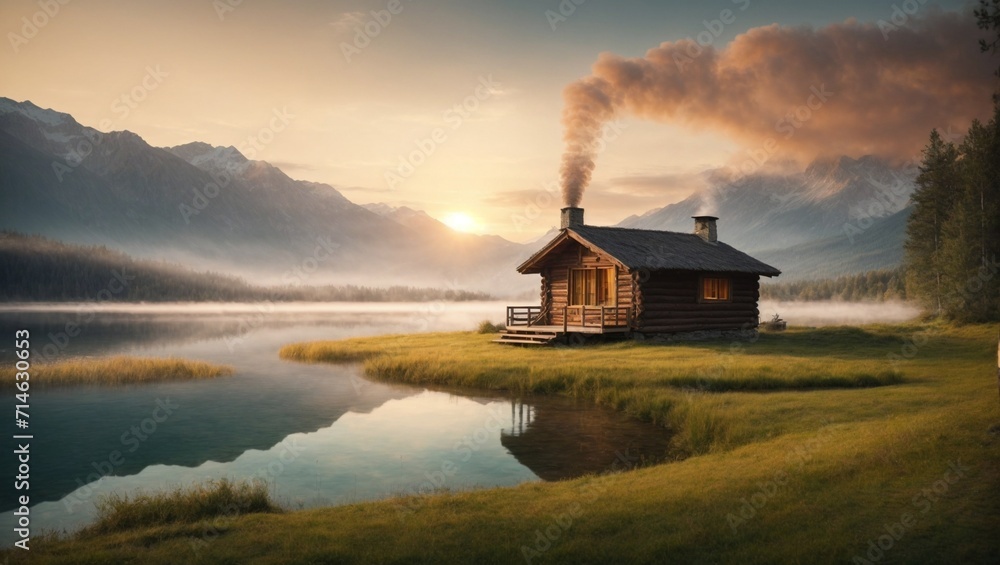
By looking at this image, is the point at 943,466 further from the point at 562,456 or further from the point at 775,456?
the point at 562,456

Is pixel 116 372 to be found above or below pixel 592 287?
below

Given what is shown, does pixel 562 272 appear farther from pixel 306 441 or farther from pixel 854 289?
pixel 854 289

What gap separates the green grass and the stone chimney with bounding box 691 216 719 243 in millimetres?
31244

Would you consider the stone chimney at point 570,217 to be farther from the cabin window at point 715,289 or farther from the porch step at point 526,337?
the cabin window at point 715,289

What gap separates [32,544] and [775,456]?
486 inches

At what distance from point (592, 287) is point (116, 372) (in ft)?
82.6

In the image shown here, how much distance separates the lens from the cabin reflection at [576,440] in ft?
49.4

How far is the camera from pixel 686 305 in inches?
1500

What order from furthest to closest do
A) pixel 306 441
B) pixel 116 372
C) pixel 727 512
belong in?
pixel 116 372 → pixel 306 441 → pixel 727 512

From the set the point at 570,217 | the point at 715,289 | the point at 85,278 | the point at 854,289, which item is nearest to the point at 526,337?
the point at 570,217

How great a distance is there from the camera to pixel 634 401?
69.8ft

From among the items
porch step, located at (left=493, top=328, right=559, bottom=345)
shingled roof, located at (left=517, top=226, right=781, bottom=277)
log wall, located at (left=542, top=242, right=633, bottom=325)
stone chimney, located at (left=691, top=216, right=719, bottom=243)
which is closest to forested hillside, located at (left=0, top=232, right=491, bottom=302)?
porch step, located at (left=493, top=328, right=559, bottom=345)

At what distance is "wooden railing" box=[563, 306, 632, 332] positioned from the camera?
3597cm

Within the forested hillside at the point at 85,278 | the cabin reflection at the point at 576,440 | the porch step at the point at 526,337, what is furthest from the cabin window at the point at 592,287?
the forested hillside at the point at 85,278
